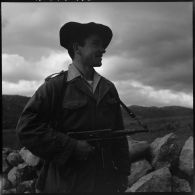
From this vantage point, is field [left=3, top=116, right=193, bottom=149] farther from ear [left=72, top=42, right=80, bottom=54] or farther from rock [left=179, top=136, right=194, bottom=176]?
ear [left=72, top=42, right=80, bottom=54]

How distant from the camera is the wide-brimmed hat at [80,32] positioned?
12.4ft

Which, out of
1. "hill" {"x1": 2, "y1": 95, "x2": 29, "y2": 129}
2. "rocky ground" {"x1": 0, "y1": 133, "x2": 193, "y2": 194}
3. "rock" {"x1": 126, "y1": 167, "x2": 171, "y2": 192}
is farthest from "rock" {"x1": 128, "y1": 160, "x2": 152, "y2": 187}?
"hill" {"x1": 2, "y1": 95, "x2": 29, "y2": 129}

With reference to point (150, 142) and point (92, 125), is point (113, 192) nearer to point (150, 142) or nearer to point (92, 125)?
point (92, 125)

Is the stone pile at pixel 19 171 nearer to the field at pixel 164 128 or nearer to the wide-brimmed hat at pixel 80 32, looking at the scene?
the field at pixel 164 128

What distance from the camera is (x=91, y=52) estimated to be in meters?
3.71

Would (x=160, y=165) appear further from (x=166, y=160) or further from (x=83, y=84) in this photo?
(x=83, y=84)

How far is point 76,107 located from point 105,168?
63cm

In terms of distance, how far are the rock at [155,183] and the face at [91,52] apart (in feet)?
5.12

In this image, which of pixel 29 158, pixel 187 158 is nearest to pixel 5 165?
pixel 29 158

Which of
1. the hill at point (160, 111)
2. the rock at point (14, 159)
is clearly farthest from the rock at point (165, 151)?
the rock at point (14, 159)

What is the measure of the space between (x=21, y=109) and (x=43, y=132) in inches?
34.0

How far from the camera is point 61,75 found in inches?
145

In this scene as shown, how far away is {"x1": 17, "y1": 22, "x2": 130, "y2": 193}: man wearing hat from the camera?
134 inches

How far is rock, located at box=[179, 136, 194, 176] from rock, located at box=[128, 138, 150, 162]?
1.52 ft
